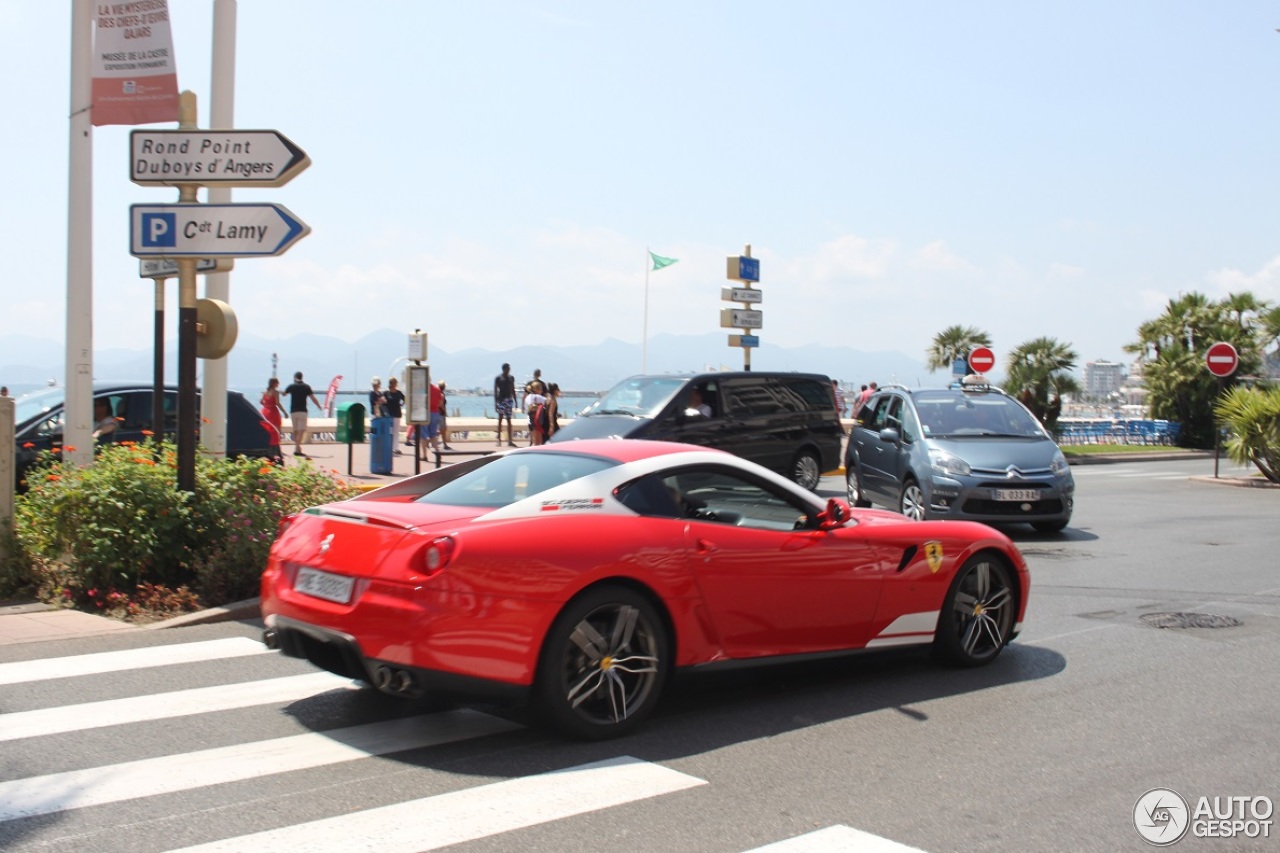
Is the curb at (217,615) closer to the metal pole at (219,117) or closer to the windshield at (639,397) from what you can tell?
the metal pole at (219,117)

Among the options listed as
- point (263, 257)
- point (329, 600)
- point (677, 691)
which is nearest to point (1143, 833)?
point (677, 691)

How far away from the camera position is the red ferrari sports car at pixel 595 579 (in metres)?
5.33

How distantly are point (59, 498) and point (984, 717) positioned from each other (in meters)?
6.67

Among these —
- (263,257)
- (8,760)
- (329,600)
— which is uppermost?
(263,257)

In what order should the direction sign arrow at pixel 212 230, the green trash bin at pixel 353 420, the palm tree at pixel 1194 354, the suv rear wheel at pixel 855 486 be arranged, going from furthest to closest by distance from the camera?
the palm tree at pixel 1194 354
the green trash bin at pixel 353 420
the suv rear wheel at pixel 855 486
the direction sign arrow at pixel 212 230

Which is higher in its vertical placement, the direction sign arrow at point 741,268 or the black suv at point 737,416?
the direction sign arrow at point 741,268

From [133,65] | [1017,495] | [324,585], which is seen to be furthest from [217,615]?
[1017,495]

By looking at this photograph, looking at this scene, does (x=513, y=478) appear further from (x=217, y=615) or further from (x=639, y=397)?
(x=639, y=397)

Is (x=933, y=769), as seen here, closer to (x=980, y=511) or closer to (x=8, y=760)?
(x=8, y=760)

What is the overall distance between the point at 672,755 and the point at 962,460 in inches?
364

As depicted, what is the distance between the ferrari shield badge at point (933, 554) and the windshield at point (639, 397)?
10.1 meters

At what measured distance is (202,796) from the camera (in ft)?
15.9

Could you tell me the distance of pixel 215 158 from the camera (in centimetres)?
932
